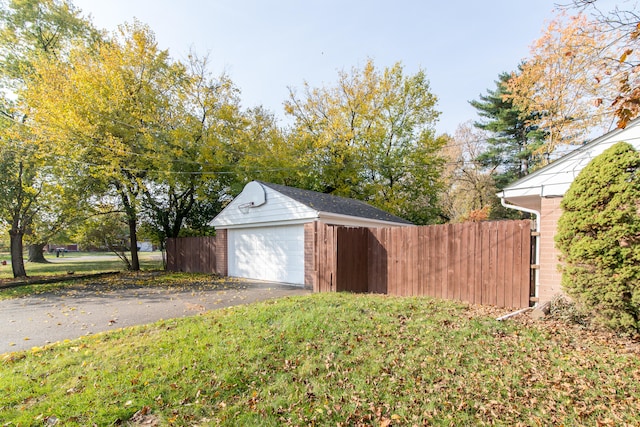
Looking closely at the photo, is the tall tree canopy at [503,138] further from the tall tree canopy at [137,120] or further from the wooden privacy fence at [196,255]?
the wooden privacy fence at [196,255]

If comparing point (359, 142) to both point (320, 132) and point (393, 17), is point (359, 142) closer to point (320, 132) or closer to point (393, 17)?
point (320, 132)

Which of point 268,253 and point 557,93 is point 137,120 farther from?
point 557,93

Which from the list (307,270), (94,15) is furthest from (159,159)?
(94,15)

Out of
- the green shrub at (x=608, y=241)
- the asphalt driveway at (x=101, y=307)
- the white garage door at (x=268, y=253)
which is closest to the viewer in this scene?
the green shrub at (x=608, y=241)

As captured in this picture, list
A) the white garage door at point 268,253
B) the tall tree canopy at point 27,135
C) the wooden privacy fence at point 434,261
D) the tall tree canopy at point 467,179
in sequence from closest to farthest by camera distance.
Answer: the wooden privacy fence at point 434,261, the white garage door at point 268,253, the tall tree canopy at point 27,135, the tall tree canopy at point 467,179

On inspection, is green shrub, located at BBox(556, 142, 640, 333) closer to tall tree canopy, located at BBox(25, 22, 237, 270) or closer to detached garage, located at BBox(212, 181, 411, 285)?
detached garage, located at BBox(212, 181, 411, 285)

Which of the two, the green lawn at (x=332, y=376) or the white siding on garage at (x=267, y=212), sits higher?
the white siding on garage at (x=267, y=212)

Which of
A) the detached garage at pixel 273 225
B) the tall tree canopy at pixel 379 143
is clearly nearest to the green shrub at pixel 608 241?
the detached garage at pixel 273 225

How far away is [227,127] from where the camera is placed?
17078mm

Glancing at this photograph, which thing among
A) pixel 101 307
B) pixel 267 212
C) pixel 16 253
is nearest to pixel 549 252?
pixel 267 212

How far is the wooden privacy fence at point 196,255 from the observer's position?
13.1 meters

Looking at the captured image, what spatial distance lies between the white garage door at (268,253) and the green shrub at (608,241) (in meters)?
6.98

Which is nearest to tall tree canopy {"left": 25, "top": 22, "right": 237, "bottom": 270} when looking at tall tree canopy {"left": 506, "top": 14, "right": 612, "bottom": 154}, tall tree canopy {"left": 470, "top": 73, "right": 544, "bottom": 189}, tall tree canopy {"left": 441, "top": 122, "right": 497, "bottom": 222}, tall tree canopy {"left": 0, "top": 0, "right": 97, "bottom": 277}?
tall tree canopy {"left": 0, "top": 0, "right": 97, "bottom": 277}

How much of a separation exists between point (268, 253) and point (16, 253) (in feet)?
32.9
